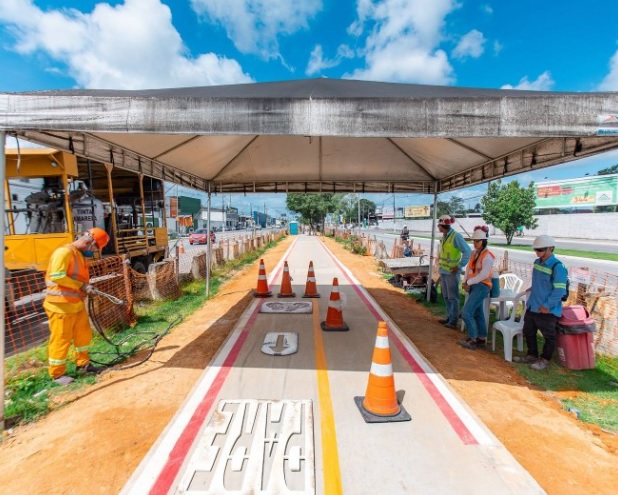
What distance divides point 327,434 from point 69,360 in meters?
4.00

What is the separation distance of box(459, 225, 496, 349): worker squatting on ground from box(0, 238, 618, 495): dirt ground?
278mm

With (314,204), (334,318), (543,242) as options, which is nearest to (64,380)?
(334,318)

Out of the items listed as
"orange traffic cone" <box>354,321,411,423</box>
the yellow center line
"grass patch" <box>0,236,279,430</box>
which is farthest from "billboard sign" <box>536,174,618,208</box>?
"grass patch" <box>0,236,279,430</box>

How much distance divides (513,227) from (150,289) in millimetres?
31122

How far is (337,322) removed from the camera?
616cm

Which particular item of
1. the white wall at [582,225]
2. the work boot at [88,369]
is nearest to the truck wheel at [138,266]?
the work boot at [88,369]

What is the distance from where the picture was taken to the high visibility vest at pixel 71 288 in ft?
13.3

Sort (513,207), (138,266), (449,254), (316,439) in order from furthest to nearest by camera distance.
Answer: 1. (513,207)
2. (138,266)
3. (449,254)
4. (316,439)

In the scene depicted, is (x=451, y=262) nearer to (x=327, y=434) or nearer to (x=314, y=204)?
(x=327, y=434)

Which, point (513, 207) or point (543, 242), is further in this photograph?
point (513, 207)

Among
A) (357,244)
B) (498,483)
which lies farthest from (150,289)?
(357,244)

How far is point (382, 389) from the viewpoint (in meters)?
3.38

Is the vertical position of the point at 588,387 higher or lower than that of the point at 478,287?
lower

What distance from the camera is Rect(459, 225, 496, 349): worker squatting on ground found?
5281 mm
